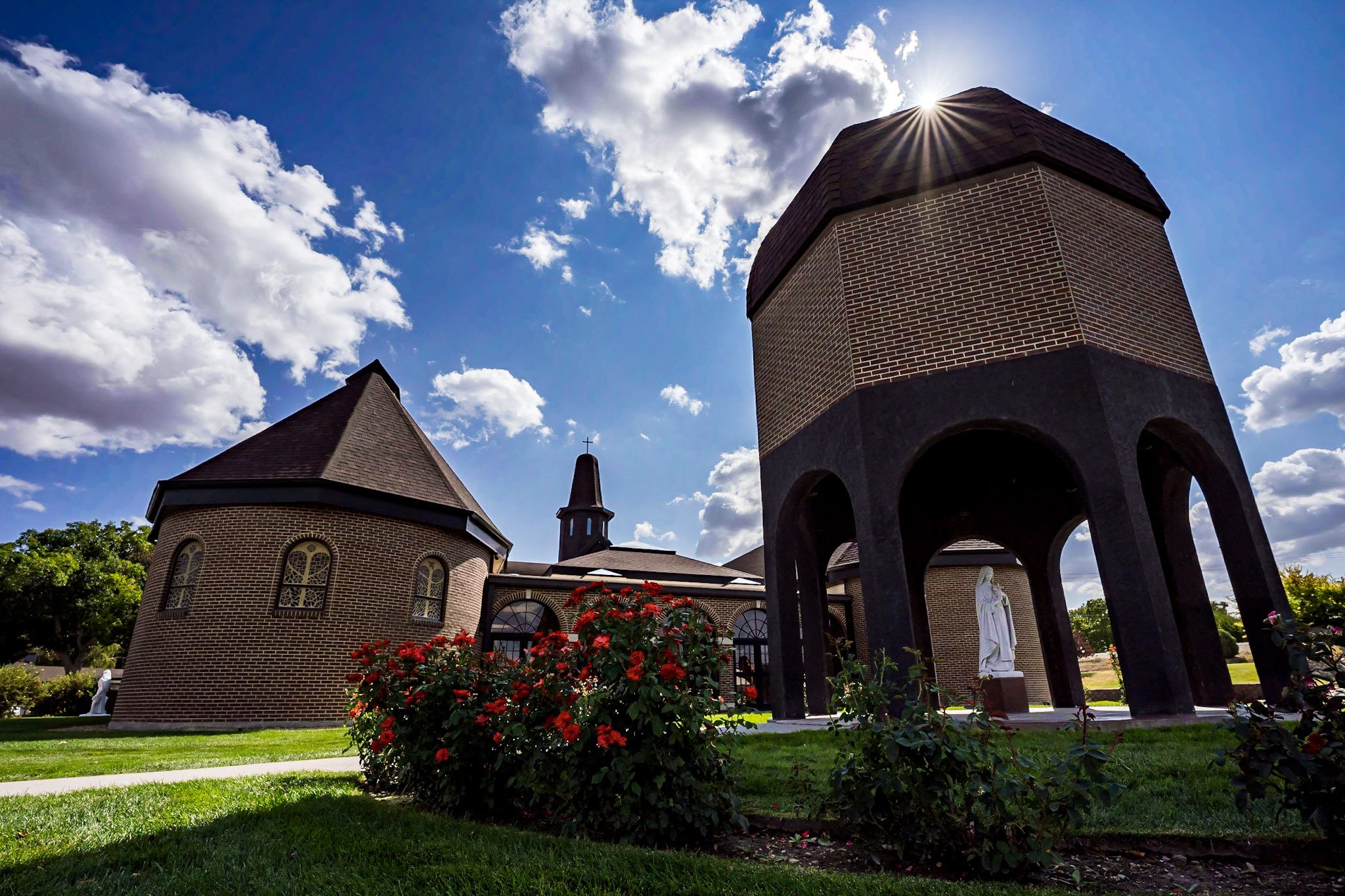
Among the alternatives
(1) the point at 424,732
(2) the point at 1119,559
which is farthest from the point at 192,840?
(2) the point at 1119,559

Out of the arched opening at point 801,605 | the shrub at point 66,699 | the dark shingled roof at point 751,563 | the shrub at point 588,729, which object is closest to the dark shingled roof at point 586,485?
the dark shingled roof at point 751,563

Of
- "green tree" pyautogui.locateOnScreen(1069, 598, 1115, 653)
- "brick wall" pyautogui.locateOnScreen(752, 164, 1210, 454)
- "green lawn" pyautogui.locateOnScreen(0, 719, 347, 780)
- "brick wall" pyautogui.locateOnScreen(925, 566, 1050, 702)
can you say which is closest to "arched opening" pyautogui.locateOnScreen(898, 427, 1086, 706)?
"brick wall" pyautogui.locateOnScreen(752, 164, 1210, 454)

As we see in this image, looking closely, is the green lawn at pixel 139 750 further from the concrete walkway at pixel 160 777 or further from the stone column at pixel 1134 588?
the stone column at pixel 1134 588

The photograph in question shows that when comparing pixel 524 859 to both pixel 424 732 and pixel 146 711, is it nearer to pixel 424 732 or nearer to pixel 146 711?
pixel 424 732

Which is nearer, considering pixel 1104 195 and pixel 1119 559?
pixel 1119 559

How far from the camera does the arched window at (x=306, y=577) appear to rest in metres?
13.9

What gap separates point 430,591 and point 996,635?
12.7 metres

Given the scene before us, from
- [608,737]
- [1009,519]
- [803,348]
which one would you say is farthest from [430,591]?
[608,737]

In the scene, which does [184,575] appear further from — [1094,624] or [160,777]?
[1094,624]

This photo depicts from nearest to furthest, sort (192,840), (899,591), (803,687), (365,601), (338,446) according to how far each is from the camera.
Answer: (192,840) → (899,591) → (803,687) → (365,601) → (338,446)

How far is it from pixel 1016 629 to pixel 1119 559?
1678 centimetres

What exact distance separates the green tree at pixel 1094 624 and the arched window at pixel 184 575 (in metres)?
59.2

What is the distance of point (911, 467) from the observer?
8.18 meters

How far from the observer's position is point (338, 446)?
52.1 ft
